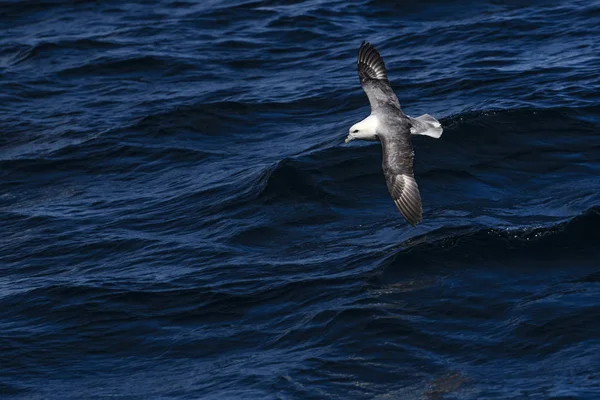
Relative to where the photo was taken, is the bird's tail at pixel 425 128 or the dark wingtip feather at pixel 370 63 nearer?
the bird's tail at pixel 425 128

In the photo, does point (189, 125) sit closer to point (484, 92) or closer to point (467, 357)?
point (484, 92)

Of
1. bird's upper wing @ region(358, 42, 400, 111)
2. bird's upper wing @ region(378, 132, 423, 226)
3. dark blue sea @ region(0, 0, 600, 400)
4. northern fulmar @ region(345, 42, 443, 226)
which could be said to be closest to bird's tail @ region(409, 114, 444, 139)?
northern fulmar @ region(345, 42, 443, 226)

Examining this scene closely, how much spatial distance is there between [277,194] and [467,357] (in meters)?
4.94

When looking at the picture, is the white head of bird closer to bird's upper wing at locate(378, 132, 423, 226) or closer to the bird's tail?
bird's upper wing at locate(378, 132, 423, 226)

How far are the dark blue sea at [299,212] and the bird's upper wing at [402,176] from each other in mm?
480

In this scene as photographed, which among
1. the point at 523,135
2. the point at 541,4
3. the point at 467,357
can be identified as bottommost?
the point at 467,357

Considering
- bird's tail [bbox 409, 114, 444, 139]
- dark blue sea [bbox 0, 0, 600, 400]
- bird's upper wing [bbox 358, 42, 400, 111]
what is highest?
bird's upper wing [bbox 358, 42, 400, 111]

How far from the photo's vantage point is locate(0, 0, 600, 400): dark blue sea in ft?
33.9

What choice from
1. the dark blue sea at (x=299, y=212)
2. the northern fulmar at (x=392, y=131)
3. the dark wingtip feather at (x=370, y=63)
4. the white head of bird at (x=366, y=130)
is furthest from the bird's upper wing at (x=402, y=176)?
the dark wingtip feather at (x=370, y=63)

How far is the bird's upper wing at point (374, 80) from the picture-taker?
1299 cm

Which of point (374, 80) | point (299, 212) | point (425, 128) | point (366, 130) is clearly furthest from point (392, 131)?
point (299, 212)

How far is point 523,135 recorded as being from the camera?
14938mm

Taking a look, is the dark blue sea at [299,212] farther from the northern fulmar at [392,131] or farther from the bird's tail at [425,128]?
the bird's tail at [425,128]

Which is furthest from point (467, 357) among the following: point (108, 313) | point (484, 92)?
point (484, 92)
